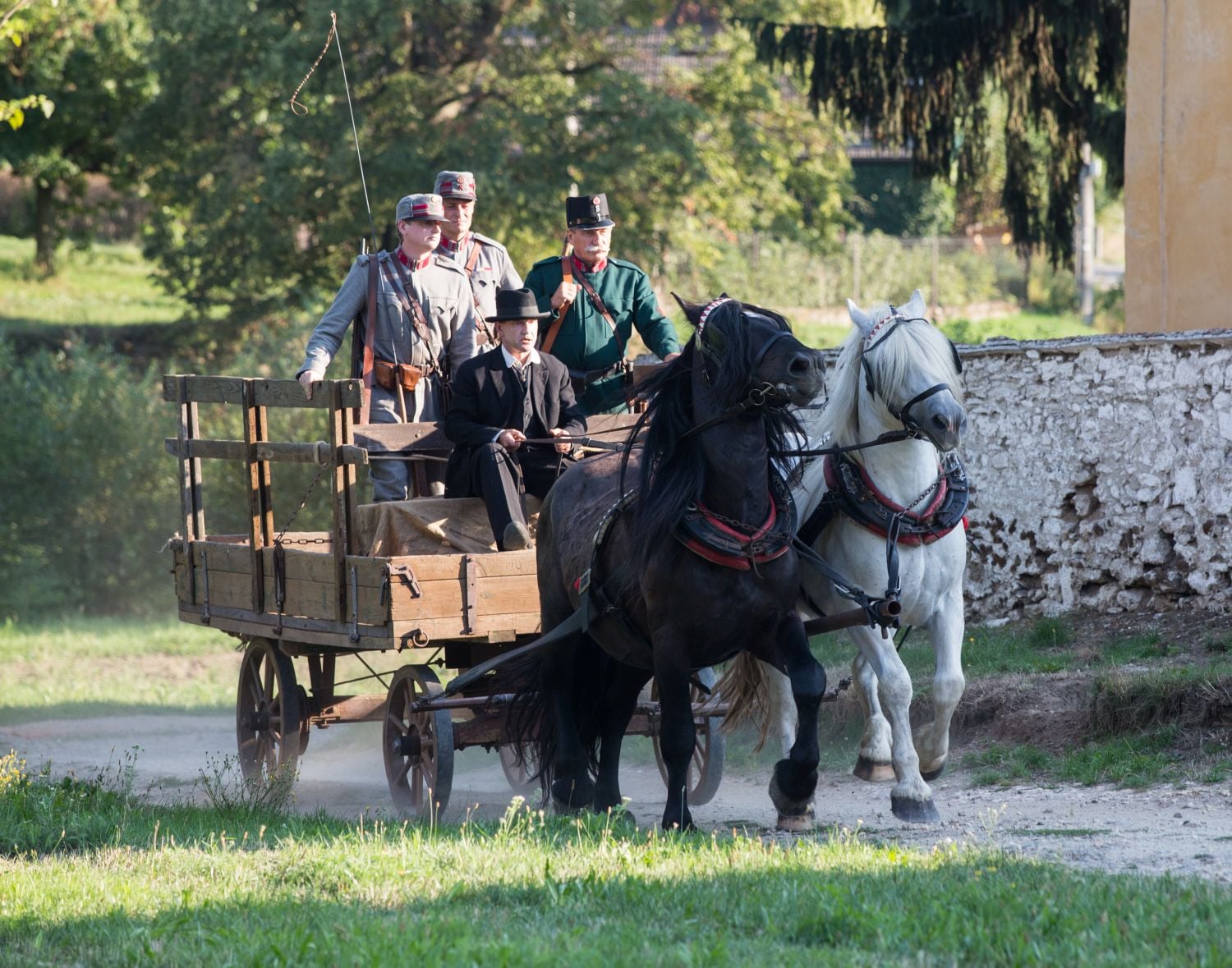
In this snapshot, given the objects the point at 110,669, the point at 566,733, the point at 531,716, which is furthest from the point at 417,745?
the point at 110,669

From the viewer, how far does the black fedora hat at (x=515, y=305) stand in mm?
7418

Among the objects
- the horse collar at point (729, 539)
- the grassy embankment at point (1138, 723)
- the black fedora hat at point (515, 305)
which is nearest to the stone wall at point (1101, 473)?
the grassy embankment at point (1138, 723)

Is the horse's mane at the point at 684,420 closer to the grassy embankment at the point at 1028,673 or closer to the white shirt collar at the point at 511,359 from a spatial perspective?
the white shirt collar at the point at 511,359

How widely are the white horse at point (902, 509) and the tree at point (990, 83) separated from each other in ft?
24.3

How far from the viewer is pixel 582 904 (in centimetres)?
471

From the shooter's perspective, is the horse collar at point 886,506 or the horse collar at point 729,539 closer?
the horse collar at point 729,539

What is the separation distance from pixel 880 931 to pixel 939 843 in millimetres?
1632

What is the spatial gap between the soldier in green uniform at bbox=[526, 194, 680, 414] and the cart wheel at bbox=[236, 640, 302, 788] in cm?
205

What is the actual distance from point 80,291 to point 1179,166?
Result: 27790 millimetres

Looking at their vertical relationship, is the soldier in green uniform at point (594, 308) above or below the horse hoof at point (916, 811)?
above

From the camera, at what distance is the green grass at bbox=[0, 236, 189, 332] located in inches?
1201

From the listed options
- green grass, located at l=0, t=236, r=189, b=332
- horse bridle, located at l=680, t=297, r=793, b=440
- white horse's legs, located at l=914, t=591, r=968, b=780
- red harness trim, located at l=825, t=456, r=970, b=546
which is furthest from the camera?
green grass, located at l=0, t=236, r=189, b=332

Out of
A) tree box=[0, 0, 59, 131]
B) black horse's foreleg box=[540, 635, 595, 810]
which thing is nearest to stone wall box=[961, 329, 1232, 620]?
black horse's foreleg box=[540, 635, 595, 810]

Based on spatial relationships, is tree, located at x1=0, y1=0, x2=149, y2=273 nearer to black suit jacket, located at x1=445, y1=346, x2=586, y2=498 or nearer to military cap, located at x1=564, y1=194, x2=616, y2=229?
military cap, located at x1=564, y1=194, x2=616, y2=229
